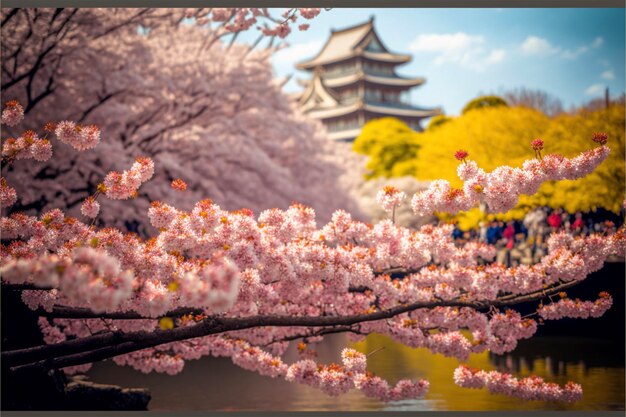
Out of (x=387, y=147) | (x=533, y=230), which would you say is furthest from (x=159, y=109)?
(x=387, y=147)

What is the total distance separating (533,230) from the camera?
52.2ft

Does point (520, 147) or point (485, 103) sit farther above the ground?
point (485, 103)

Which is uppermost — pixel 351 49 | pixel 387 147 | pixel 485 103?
pixel 351 49

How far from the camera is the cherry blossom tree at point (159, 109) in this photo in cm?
888

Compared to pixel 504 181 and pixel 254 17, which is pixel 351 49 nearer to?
pixel 254 17

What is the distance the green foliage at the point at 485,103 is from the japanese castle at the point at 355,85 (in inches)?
447

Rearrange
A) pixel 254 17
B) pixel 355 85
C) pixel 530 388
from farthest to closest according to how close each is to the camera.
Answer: pixel 355 85 < pixel 254 17 < pixel 530 388

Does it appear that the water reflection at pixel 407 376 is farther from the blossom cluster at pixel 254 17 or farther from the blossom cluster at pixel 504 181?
the blossom cluster at pixel 254 17

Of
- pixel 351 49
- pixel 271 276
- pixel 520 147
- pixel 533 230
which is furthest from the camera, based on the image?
pixel 351 49

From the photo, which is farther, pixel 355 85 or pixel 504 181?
pixel 355 85

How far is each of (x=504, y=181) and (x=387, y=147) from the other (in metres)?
22.0

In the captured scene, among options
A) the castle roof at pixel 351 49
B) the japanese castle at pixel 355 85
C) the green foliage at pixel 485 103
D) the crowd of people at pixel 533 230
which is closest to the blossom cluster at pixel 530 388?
the crowd of people at pixel 533 230

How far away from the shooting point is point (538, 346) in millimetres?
9922

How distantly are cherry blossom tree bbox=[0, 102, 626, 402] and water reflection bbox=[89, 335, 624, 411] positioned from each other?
4.23 feet
